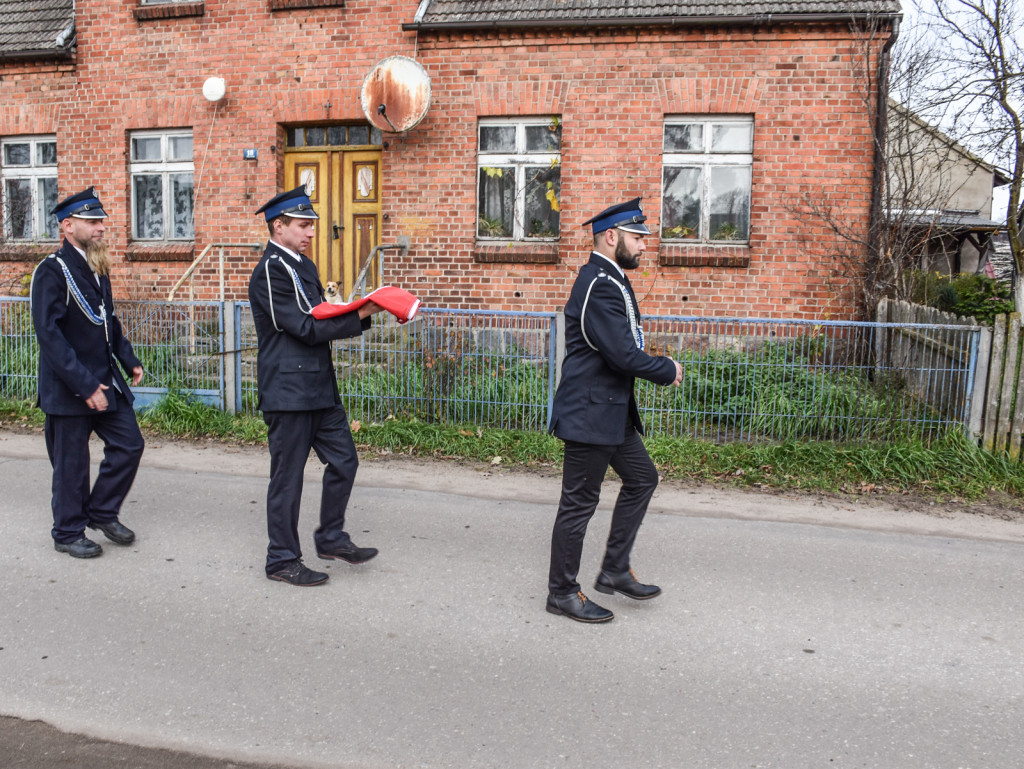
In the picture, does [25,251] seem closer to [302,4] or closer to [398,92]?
[302,4]

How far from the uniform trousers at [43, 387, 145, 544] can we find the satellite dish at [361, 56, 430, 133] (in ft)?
22.5

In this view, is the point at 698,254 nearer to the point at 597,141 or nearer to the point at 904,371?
the point at 597,141

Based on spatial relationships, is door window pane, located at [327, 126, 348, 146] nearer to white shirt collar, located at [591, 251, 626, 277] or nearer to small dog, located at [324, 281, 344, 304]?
small dog, located at [324, 281, 344, 304]

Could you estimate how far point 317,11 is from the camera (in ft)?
39.3

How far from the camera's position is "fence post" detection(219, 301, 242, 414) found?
8.93 meters

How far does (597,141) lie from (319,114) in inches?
148

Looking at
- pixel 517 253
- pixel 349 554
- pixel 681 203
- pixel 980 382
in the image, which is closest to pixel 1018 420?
pixel 980 382

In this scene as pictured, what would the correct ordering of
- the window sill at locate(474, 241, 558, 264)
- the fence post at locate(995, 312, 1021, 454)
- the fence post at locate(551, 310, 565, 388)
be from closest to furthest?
the fence post at locate(995, 312, 1021, 454)
the fence post at locate(551, 310, 565, 388)
the window sill at locate(474, 241, 558, 264)

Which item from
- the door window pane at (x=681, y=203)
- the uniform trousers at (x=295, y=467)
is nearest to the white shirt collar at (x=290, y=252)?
the uniform trousers at (x=295, y=467)

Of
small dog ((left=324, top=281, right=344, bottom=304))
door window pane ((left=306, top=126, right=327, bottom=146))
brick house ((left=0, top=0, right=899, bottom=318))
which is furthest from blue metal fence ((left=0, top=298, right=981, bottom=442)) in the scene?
door window pane ((left=306, top=126, right=327, bottom=146))

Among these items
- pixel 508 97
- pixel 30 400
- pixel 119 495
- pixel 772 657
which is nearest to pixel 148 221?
pixel 30 400

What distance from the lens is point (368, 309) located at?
14.7 ft

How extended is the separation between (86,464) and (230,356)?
388 centimetres

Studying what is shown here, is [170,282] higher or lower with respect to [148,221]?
lower
